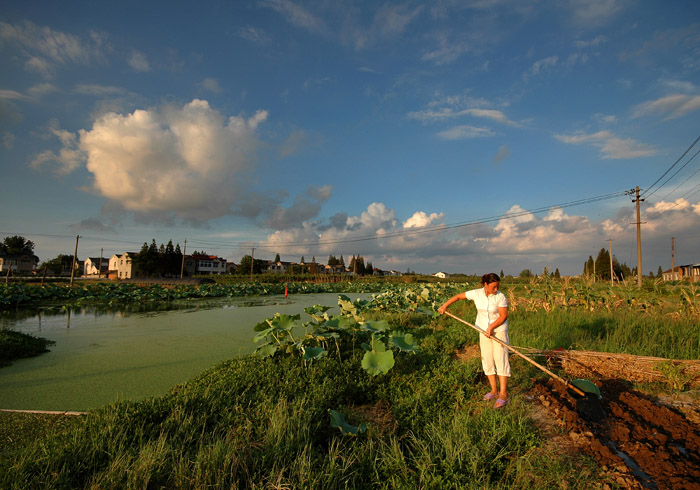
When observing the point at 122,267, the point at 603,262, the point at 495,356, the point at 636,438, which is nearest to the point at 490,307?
the point at 495,356

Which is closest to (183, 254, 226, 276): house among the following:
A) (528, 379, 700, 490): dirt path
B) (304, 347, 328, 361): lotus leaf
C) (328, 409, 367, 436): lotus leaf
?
(304, 347, 328, 361): lotus leaf

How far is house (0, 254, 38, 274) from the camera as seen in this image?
51.5 m

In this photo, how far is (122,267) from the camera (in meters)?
49.5

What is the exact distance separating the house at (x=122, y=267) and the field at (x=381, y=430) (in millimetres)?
48589

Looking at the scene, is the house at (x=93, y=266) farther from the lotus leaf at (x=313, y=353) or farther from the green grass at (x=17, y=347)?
the lotus leaf at (x=313, y=353)

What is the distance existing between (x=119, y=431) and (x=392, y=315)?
674 centimetres

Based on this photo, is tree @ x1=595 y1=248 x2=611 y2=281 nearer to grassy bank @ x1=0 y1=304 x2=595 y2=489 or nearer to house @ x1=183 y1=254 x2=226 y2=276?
grassy bank @ x1=0 y1=304 x2=595 y2=489

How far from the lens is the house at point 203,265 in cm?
5622

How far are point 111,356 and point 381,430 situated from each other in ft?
15.9

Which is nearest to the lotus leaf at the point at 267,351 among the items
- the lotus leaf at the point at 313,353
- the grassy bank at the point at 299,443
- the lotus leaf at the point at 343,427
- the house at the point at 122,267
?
the lotus leaf at the point at 313,353

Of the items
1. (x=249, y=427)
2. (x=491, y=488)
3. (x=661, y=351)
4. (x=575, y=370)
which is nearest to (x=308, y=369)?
(x=249, y=427)

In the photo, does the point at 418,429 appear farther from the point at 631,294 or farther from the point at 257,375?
the point at 631,294

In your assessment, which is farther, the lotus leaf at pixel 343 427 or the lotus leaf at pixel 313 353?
the lotus leaf at pixel 313 353

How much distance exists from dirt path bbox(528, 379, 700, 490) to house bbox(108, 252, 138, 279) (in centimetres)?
5093
